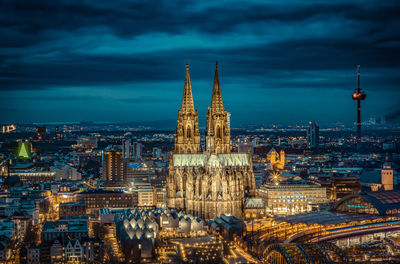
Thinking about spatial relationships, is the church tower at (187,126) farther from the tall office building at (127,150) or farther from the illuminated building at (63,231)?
the tall office building at (127,150)

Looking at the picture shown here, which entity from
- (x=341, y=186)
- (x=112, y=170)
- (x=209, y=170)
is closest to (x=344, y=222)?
(x=209, y=170)

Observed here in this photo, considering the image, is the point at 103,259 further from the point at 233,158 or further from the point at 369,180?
the point at 369,180

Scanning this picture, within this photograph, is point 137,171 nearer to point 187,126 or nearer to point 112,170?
point 112,170

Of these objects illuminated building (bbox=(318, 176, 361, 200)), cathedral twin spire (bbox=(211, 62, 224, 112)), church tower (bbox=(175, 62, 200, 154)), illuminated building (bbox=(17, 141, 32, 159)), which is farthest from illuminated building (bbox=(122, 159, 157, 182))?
illuminated building (bbox=(17, 141, 32, 159))

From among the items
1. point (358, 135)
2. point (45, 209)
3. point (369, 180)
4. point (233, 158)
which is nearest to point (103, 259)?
point (233, 158)

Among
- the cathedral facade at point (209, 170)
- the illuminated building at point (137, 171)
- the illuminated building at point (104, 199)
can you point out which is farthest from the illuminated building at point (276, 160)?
the cathedral facade at point (209, 170)
